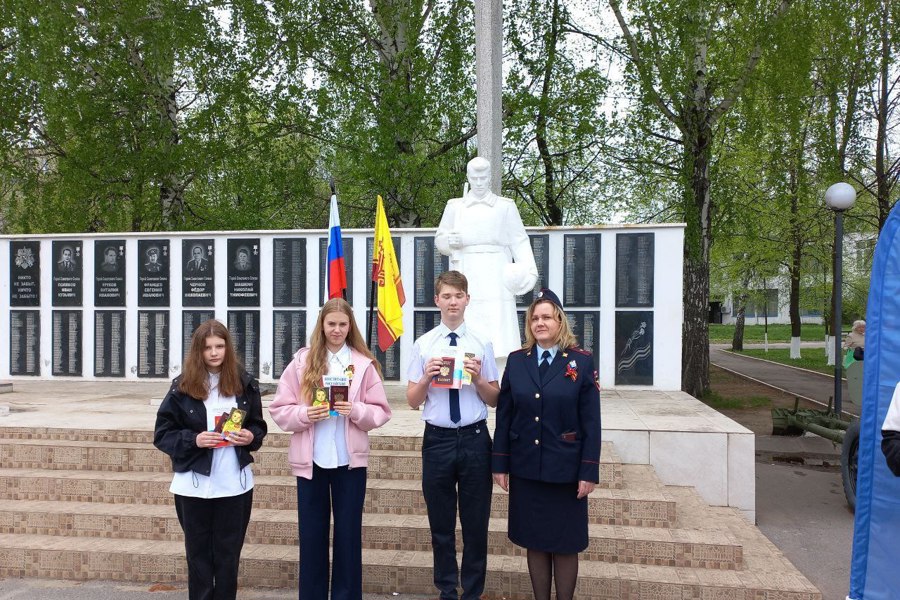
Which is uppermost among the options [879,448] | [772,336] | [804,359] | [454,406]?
[454,406]

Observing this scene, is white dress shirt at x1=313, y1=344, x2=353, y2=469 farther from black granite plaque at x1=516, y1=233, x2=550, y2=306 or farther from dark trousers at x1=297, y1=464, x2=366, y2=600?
black granite plaque at x1=516, y1=233, x2=550, y2=306

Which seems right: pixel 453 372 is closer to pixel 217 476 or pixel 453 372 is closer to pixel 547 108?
pixel 217 476

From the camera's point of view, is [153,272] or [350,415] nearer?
[350,415]

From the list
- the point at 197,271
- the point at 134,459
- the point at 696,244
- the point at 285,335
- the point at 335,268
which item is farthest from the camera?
the point at 696,244

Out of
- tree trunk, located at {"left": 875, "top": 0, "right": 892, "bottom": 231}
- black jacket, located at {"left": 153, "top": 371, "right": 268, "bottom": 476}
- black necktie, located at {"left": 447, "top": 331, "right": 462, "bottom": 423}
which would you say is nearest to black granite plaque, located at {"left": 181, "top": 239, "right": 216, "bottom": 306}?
black jacket, located at {"left": 153, "top": 371, "right": 268, "bottom": 476}

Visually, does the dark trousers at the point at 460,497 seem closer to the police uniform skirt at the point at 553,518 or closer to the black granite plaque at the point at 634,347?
the police uniform skirt at the point at 553,518

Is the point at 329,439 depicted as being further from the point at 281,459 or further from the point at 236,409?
the point at 281,459

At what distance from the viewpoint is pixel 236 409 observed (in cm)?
333

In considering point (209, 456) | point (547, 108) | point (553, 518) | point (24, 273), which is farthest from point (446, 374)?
point (547, 108)

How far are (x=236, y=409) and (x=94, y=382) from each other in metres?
7.43

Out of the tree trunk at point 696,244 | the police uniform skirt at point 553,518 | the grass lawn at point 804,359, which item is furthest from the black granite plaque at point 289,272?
the grass lawn at point 804,359

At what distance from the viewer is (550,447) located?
10.7 feet

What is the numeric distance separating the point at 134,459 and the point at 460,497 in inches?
128

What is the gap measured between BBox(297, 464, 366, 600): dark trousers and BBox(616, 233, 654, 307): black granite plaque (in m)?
5.99
